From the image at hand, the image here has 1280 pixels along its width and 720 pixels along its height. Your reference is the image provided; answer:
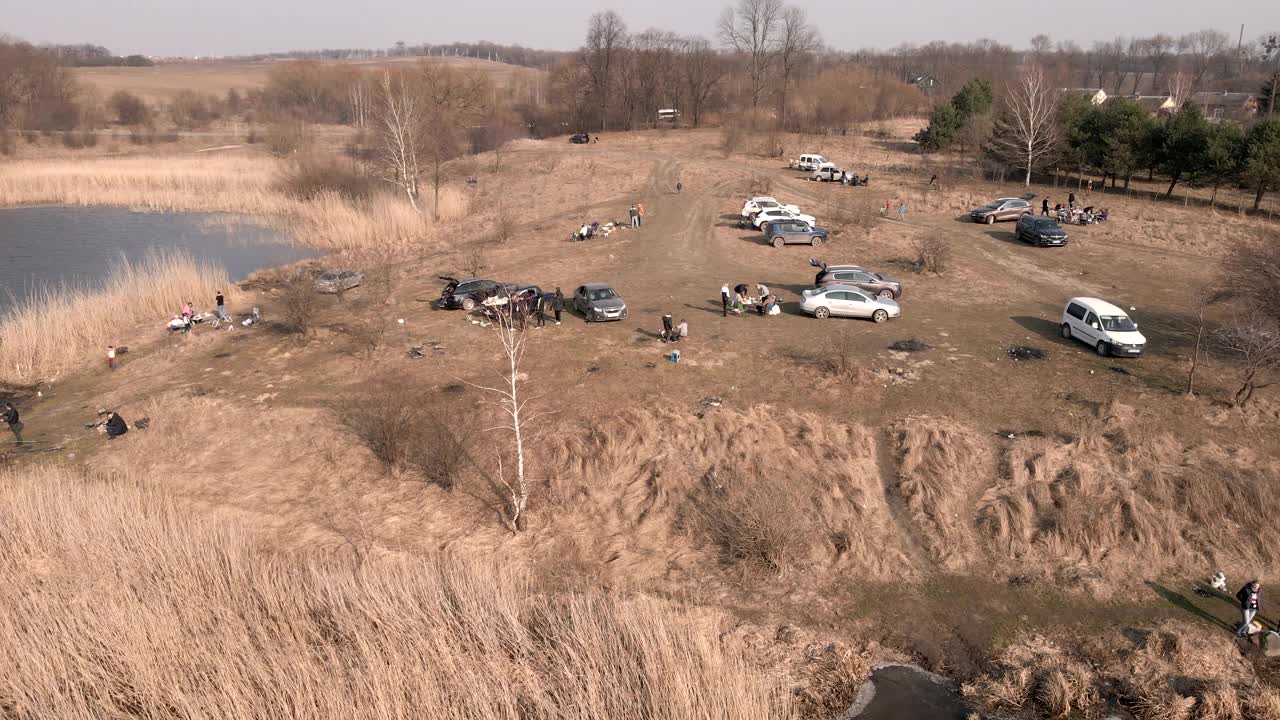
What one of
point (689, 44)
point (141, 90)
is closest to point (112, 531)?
point (689, 44)

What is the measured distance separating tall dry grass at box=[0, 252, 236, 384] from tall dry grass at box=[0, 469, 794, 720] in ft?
56.2

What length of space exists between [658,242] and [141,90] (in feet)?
441

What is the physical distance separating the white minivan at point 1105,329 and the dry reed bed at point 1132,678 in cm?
Result: 1279

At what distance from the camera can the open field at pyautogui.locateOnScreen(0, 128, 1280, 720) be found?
44.9ft

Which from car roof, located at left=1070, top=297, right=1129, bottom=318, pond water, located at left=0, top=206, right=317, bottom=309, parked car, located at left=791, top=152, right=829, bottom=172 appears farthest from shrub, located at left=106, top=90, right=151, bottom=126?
car roof, located at left=1070, top=297, right=1129, bottom=318

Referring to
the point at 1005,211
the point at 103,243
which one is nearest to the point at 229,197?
the point at 103,243

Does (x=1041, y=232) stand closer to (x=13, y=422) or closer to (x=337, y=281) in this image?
(x=337, y=281)

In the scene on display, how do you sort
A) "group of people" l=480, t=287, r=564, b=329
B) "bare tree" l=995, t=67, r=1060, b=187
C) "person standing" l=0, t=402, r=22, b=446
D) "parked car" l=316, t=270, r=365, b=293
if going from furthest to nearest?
"bare tree" l=995, t=67, r=1060, b=187 → "parked car" l=316, t=270, r=365, b=293 → "group of people" l=480, t=287, r=564, b=329 → "person standing" l=0, t=402, r=22, b=446

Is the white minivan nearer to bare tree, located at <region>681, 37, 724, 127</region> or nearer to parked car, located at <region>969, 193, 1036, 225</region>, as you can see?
parked car, located at <region>969, 193, 1036, 225</region>

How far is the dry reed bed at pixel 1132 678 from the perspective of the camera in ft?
39.6

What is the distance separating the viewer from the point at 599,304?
29.0 metres

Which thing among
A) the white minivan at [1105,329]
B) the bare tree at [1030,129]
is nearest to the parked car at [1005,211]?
the bare tree at [1030,129]

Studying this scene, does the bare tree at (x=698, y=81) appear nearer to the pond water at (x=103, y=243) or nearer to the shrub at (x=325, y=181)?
the shrub at (x=325, y=181)

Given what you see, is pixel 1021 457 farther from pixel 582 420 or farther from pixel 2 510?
pixel 2 510
